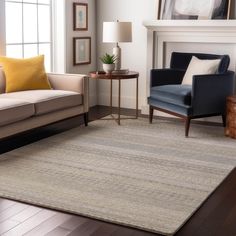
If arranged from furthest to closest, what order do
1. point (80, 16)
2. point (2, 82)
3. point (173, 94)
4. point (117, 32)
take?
1. point (80, 16)
2. point (117, 32)
3. point (173, 94)
4. point (2, 82)

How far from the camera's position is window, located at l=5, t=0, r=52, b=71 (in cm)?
526

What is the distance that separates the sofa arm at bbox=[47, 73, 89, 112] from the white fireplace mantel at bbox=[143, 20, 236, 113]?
1041mm

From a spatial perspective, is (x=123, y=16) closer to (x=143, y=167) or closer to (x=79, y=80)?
(x=79, y=80)

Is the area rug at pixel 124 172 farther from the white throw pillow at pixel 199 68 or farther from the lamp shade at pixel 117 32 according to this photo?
the lamp shade at pixel 117 32

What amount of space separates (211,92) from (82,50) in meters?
2.02

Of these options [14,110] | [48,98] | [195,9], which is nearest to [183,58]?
[195,9]

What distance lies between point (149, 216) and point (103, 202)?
14.2 inches

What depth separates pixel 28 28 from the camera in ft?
18.1

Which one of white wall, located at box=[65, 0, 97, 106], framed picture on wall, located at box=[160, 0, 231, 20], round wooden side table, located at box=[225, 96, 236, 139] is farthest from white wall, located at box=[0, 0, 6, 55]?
round wooden side table, located at box=[225, 96, 236, 139]

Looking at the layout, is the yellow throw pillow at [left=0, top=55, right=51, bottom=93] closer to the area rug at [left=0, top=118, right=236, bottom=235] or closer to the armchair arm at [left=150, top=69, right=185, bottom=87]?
the area rug at [left=0, top=118, right=236, bottom=235]

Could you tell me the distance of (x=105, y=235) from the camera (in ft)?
8.55

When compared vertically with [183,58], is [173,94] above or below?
below

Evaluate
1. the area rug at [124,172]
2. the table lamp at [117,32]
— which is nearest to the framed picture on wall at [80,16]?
the table lamp at [117,32]

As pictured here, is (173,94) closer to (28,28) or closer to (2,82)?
(2,82)
